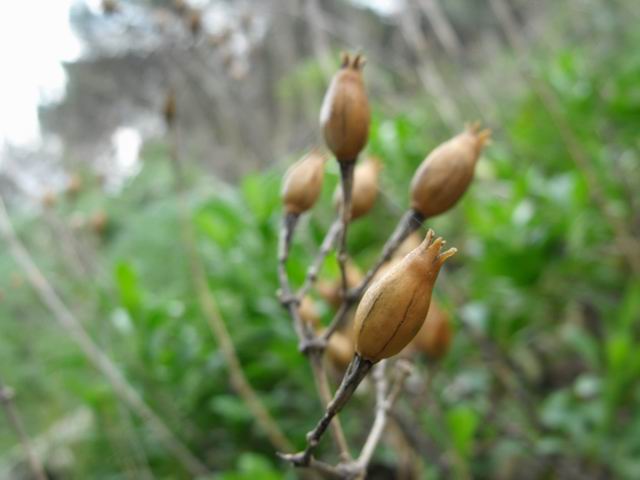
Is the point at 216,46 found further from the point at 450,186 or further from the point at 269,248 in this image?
the point at 450,186

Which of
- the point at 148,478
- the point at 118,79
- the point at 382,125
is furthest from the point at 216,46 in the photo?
the point at 118,79

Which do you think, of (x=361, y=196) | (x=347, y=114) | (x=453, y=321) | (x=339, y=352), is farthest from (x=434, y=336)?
(x=453, y=321)

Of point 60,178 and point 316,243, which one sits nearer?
point 316,243

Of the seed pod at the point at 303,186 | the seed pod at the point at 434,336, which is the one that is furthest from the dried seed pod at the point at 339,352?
the seed pod at the point at 303,186

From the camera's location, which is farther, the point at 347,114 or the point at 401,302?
the point at 347,114

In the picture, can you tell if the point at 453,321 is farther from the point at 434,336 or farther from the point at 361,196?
the point at 361,196

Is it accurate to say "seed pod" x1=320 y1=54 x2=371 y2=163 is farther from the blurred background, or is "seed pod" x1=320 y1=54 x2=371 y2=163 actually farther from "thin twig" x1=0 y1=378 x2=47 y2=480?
"thin twig" x1=0 y1=378 x2=47 y2=480

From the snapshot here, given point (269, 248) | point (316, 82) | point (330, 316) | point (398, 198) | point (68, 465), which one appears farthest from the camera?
point (316, 82)
